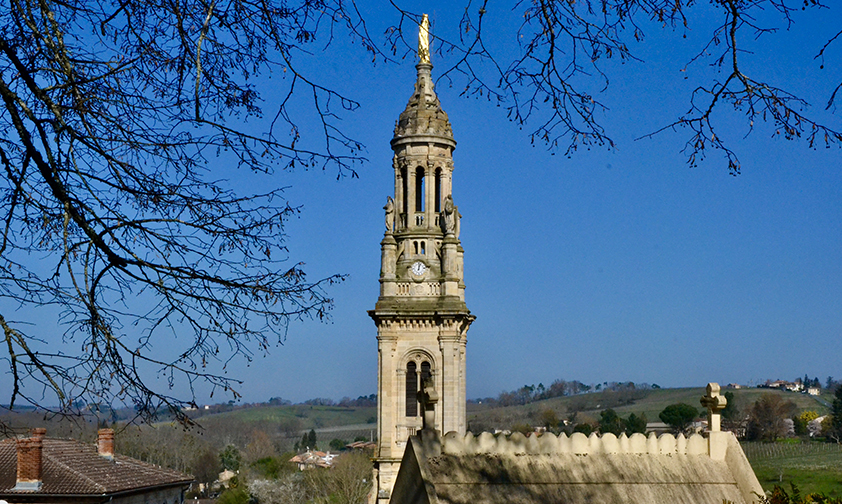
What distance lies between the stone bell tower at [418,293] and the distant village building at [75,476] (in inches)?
339

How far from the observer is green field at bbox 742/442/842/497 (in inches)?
2133

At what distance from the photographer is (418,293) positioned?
44.1m

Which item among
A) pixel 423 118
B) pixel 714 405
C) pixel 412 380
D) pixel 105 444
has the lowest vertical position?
pixel 105 444

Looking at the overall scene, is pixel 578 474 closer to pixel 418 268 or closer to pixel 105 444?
pixel 105 444

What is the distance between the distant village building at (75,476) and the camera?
105 feet

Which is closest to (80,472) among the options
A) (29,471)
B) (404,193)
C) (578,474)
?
(29,471)

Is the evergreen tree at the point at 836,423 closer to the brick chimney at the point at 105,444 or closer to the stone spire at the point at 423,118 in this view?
the stone spire at the point at 423,118

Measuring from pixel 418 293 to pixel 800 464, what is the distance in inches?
1309

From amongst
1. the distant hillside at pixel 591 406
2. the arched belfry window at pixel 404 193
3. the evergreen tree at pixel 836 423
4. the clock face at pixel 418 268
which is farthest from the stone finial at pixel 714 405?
the distant hillside at pixel 591 406

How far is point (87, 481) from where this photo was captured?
33062mm

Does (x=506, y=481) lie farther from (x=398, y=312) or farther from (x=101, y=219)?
(x=398, y=312)

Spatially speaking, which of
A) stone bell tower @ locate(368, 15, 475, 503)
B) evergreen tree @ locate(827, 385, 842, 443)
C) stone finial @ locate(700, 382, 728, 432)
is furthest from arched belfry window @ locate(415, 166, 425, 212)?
evergreen tree @ locate(827, 385, 842, 443)

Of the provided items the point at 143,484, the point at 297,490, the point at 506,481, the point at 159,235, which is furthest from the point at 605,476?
Result: the point at 297,490

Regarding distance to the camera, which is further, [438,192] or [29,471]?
[438,192]
